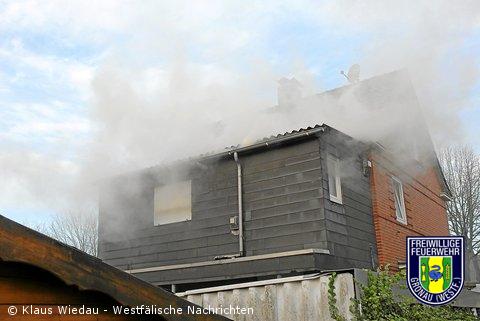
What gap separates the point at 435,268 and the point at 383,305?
71.5 inches

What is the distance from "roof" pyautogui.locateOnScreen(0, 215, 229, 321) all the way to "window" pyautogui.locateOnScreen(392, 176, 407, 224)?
33.2ft

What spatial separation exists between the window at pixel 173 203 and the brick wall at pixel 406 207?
161 inches

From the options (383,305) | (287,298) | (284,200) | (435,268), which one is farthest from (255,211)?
(435,268)

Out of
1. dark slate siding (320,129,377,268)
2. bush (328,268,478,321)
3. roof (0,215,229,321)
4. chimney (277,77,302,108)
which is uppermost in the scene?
chimney (277,77,302,108)

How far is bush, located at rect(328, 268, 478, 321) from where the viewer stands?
5455 millimetres

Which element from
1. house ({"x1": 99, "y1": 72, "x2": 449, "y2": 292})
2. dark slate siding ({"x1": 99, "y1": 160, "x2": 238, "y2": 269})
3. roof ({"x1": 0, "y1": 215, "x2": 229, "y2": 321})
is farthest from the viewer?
dark slate siding ({"x1": 99, "y1": 160, "x2": 238, "y2": 269})

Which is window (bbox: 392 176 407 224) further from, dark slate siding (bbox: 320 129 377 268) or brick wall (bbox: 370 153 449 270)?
dark slate siding (bbox: 320 129 377 268)

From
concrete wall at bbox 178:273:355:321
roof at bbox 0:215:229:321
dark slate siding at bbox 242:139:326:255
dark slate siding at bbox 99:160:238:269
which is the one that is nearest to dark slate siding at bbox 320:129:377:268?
dark slate siding at bbox 242:139:326:255

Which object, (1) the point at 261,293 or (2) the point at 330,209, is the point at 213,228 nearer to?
(2) the point at 330,209

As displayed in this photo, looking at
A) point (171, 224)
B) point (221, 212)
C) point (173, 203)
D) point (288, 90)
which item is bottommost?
point (171, 224)

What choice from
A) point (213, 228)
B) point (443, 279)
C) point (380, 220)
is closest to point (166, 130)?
point (213, 228)

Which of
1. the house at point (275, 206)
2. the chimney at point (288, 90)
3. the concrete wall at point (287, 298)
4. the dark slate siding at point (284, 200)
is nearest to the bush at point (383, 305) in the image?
the concrete wall at point (287, 298)

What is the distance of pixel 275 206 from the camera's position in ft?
29.8

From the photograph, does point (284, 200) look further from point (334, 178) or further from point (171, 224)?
point (171, 224)
